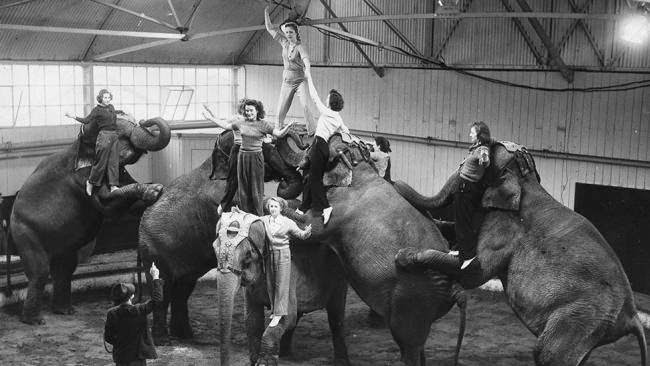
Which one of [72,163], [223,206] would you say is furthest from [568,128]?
[72,163]

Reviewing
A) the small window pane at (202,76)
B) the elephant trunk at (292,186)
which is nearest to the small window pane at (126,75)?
the small window pane at (202,76)

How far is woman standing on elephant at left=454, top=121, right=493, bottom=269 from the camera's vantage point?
8.97m

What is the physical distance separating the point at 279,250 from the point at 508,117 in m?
8.37

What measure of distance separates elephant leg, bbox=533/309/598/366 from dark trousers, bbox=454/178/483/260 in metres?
1.23

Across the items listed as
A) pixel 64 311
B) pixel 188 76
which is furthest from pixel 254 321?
pixel 188 76

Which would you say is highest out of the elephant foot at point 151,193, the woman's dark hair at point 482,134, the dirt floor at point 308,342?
the woman's dark hair at point 482,134

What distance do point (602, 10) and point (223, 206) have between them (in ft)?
26.7

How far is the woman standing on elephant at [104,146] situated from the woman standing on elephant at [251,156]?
2.39 meters

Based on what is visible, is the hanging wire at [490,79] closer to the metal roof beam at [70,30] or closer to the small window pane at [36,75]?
the metal roof beam at [70,30]

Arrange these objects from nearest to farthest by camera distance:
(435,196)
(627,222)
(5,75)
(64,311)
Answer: (435,196)
(64,311)
(627,222)
(5,75)

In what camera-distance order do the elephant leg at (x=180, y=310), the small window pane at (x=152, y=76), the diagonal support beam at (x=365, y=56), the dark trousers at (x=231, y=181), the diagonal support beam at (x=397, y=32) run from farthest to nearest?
1. the small window pane at (x=152, y=76)
2. the diagonal support beam at (x=365, y=56)
3. the diagonal support beam at (x=397, y=32)
4. the elephant leg at (x=180, y=310)
5. the dark trousers at (x=231, y=181)

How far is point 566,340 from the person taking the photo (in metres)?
8.35

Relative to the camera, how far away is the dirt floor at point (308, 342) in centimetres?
1088

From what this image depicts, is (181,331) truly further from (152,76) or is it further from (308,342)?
(152,76)
